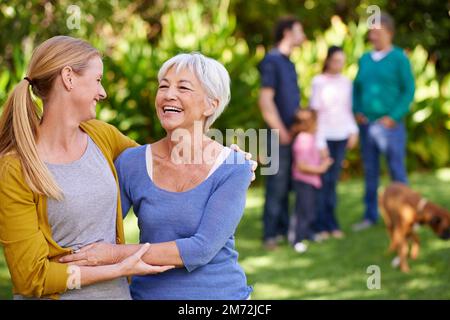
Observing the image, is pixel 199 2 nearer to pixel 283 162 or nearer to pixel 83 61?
pixel 283 162

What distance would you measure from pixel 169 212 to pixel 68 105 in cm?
49

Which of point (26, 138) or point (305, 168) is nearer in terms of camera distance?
point (26, 138)

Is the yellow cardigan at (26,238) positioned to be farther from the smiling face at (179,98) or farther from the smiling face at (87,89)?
the smiling face at (179,98)

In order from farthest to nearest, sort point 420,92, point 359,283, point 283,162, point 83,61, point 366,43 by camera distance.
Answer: point 366,43 < point 420,92 < point 283,162 < point 359,283 < point 83,61

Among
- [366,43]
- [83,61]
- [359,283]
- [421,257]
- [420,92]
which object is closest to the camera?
A: [83,61]

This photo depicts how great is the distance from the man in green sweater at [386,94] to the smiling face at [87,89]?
231 inches

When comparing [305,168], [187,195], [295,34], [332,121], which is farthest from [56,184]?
[332,121]

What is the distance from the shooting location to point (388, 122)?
817cm

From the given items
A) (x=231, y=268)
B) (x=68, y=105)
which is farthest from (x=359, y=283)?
(x=68, y=105)

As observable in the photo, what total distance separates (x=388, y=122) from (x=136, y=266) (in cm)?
595

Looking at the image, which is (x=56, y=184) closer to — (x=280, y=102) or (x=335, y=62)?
(x=280, y=102)

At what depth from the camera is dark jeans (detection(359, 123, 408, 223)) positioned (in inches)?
325

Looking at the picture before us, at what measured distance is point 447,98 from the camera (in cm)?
1309

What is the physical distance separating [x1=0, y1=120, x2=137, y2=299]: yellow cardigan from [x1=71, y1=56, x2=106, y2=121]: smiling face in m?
0.28
